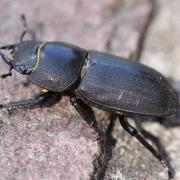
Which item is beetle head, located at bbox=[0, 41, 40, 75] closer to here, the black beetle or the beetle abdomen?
the black beetle

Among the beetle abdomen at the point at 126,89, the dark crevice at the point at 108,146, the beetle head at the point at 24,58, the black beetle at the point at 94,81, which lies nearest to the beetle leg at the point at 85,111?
the black beetle at the point at 94,81

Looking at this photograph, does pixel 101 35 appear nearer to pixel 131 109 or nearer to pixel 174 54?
pixel 174 54

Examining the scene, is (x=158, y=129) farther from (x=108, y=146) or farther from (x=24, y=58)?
(x=24, y=58)

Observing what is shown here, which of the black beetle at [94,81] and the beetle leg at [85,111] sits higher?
the black beetle at [94,81]

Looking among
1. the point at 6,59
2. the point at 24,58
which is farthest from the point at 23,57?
the point at 6,59

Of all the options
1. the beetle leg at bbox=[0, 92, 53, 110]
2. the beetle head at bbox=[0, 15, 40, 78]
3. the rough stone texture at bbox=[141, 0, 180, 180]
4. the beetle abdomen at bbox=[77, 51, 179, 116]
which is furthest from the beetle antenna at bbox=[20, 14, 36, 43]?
the rough stone texture at bbox=[141, 0, 180, 180]

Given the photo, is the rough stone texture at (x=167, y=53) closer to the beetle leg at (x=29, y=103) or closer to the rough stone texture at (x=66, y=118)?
the rough stone texture at (x=66, y=118)

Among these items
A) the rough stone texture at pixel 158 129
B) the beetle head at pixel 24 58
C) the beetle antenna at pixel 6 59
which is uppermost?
the beetle head at pixel 24 58
